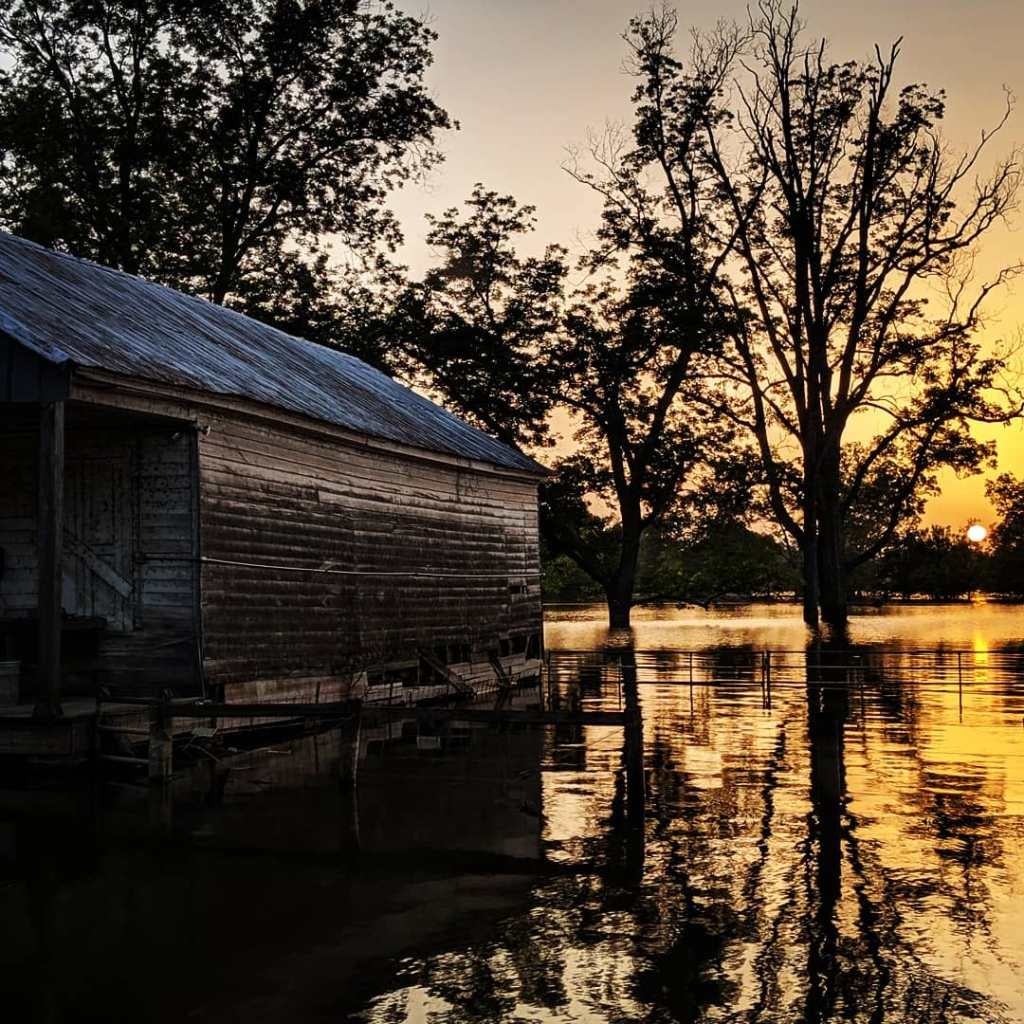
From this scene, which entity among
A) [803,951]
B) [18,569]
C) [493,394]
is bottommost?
[803,951]

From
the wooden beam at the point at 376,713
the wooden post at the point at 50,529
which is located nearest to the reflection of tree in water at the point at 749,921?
the wooden beam at the point at 376,713

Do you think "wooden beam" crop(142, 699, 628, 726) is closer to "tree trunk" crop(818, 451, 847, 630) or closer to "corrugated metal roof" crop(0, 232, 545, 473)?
"corrugated metal roof" crop(0, 232, 545, 473)

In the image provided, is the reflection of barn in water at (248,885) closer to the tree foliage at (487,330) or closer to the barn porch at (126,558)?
the barn porch at (126,558)

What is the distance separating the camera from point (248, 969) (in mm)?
8688

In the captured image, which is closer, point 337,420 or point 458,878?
point 458,878

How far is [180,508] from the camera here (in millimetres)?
19000

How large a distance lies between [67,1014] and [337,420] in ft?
50.5

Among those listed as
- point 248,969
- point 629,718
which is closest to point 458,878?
point 248,969

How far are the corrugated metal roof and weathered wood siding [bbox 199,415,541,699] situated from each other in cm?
68

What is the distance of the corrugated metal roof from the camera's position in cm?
1762

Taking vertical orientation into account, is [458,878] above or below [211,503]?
below

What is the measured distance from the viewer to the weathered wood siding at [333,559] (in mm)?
19656

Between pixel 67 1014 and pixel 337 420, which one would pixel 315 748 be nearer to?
pixel 337 420

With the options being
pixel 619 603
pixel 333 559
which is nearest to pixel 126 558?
pixel 333 559
